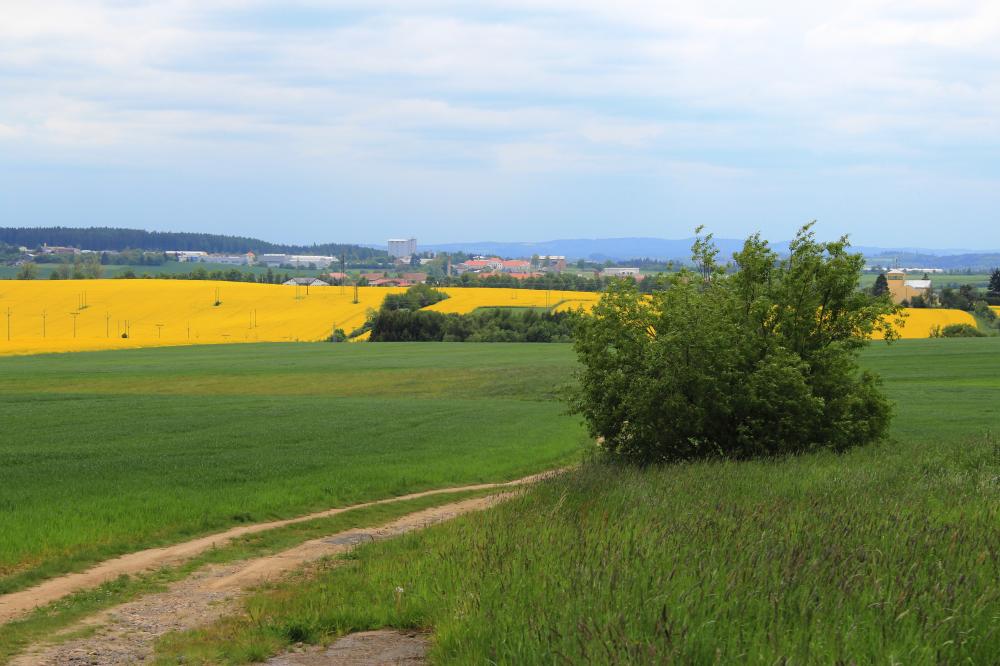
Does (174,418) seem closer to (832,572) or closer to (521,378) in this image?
(521,378)

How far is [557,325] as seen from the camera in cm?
11681

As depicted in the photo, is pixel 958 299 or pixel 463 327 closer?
pixel 463 327

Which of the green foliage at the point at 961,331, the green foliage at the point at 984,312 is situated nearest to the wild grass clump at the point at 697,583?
the green foliage at the point at 961,331

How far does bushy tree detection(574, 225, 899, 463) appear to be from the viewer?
86.7 ft

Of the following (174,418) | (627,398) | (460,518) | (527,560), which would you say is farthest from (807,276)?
(174,418)

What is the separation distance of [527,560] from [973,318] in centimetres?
12487

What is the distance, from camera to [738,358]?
26594 millimetres

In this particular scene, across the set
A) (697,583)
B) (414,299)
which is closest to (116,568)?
(697,583)

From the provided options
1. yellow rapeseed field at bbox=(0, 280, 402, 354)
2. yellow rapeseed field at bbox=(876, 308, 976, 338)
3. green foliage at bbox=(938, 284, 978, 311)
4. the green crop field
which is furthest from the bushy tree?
green foliage at bbox=(938, 284, 978, 311)

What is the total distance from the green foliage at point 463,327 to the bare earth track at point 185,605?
9589 cm

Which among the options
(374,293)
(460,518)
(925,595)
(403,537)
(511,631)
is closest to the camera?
(925,595)

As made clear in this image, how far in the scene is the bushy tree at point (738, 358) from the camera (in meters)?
26.4

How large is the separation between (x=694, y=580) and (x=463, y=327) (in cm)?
11153

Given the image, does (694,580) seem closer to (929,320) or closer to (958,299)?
(929,320)
